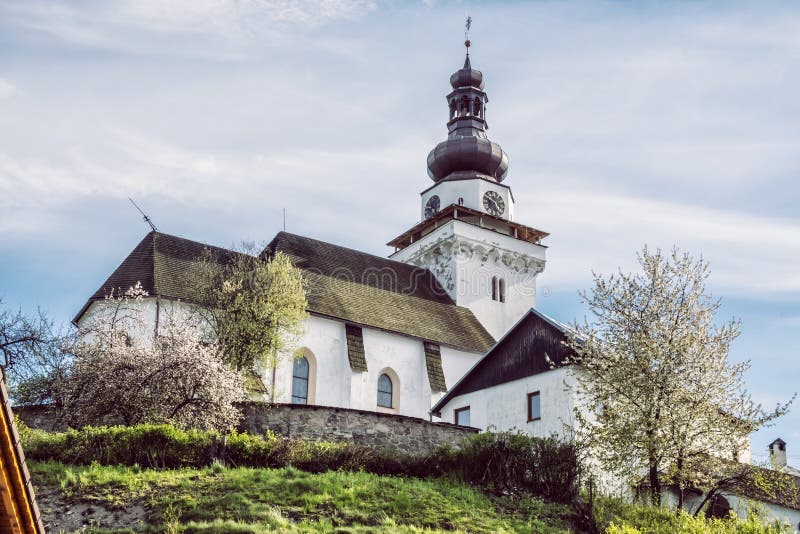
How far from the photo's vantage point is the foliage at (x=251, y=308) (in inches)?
1291

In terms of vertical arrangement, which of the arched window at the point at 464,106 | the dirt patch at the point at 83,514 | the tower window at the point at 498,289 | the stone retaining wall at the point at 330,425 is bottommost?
the dirt patch at the point at 83,514

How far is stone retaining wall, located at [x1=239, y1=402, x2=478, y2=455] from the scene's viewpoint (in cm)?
2462

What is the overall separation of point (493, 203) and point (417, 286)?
8.56m

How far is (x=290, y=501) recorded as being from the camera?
1800 cm

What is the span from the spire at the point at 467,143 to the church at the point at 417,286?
0.07 metres

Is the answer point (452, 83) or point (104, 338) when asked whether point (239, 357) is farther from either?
point (452, 83)

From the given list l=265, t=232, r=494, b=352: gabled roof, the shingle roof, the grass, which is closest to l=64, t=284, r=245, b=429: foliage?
the grass

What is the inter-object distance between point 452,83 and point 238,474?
43.8 metres

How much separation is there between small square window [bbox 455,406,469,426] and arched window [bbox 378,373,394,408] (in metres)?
5.98

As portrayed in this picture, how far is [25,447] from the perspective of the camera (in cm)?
2064

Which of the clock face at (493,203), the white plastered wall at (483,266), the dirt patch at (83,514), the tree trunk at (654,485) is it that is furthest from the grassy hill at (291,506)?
the clock face at (493,203)

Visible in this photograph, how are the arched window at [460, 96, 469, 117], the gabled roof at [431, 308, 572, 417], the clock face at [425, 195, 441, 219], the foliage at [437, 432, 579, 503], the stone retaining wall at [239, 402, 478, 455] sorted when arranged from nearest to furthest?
the foliage at [437, 432, 579, 503] → the stone retaining wall at [239, 402, 478, 455] → the gabled roof at [431, 308, 572, 417] → the clock face at [425, 195, 441, 219] → the arched window at [460, 96, 469, 117]

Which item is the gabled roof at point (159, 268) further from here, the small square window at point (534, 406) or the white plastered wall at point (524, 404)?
the small square window at point (534, 406)

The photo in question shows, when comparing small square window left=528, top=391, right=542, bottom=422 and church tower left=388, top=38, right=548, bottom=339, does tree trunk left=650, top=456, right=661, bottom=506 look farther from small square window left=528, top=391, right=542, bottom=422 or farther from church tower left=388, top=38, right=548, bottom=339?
church tower left=388, top=38, right=548, bottom=339
